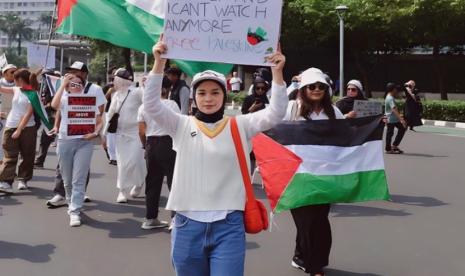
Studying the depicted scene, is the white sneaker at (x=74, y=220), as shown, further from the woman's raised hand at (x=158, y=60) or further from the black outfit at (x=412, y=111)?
the black outfit at (x=412, y=111)

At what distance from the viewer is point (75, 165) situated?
22.6ft

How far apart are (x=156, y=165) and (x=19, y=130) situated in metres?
2.85

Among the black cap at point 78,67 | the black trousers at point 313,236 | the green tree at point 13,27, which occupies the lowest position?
the black trousers at point 313,236

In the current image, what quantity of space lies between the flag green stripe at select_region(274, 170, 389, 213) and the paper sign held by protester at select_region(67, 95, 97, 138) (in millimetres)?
2855

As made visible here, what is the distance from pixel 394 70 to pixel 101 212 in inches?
1257

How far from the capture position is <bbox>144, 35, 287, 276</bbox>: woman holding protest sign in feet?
10.8

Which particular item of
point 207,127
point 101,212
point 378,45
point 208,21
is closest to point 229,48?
point 208,21

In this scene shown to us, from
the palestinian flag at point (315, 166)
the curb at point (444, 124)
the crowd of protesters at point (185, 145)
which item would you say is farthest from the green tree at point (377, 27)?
the palestinian flag at point (315, 166)

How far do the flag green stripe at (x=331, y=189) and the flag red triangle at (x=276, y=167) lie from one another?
0.06m

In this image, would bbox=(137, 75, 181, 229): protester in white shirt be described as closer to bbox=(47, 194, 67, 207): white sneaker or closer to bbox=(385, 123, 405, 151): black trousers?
bbox=(47, 194, 67, 207): white sneaker

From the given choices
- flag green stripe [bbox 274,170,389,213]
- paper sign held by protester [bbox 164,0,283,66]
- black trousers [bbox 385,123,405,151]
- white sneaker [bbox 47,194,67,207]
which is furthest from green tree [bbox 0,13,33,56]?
paper sign held by protester [bbox 164,0,283,66]

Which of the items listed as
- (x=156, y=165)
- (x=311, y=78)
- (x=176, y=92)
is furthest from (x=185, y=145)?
(x=176, y=92)

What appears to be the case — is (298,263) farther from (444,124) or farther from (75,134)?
(444,124)

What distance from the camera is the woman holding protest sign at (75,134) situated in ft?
22.5
